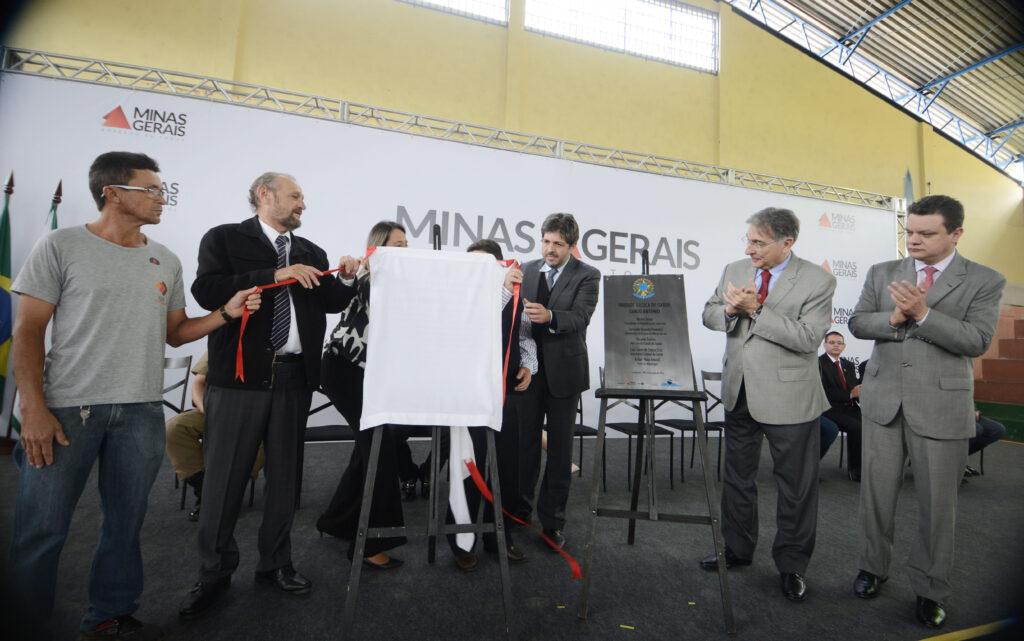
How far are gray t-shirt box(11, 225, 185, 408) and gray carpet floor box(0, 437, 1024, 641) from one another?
0.51 metres

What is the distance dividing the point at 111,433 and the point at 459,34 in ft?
24.5

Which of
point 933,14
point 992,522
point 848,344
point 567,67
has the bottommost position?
point 992,522

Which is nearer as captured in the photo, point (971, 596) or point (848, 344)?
point (971, 596)

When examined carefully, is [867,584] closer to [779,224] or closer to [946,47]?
[779,224]

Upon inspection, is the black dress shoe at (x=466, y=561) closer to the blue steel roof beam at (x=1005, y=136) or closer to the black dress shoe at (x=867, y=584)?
the black dress shoe at (x=867, y=584)

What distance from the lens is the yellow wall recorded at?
6266mm

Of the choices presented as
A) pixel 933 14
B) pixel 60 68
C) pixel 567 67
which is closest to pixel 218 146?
pixel 60 68

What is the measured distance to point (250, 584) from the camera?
6.79ft

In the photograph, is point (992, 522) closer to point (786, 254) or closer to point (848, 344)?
point (786, 254)

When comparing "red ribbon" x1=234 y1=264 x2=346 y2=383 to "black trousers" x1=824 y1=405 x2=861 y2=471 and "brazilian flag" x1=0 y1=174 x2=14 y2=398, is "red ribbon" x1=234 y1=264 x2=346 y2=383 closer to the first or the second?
"brazilian flag" x1=0 y1=174 x2=14 y2=398

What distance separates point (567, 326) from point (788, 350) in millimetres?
1016

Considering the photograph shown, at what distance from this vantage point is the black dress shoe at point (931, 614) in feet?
6.17

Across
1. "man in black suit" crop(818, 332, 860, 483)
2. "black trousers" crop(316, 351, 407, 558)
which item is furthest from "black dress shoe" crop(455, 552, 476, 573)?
"man in black suit" crop(818, 332, 860, 483)

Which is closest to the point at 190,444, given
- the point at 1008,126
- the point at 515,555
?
the point at 515,555
